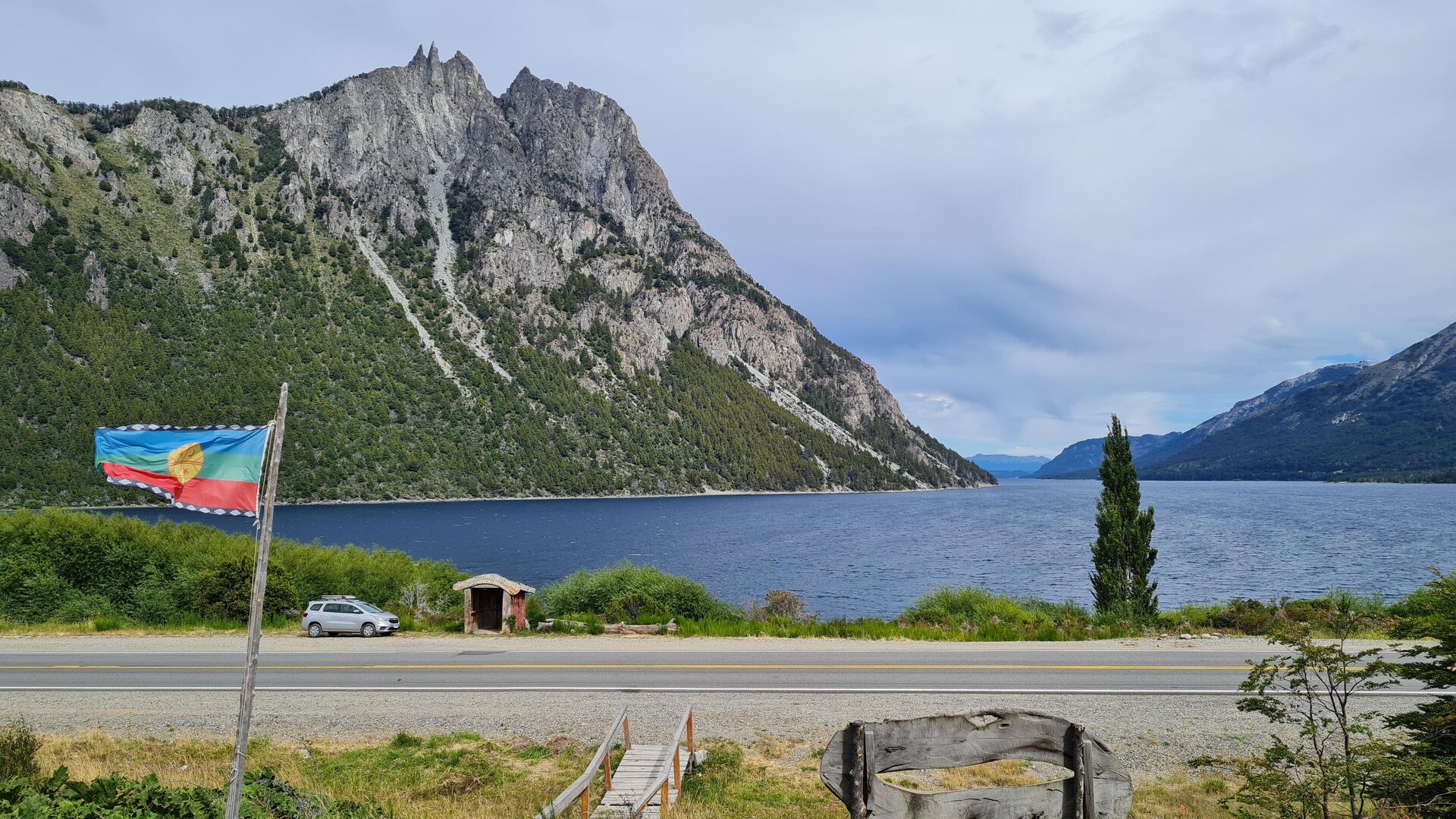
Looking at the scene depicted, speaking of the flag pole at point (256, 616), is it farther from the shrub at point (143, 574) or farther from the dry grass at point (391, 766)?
the shrub at point (143, 574)

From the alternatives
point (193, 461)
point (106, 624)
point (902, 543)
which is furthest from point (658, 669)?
point (902, 543)

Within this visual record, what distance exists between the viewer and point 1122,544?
2575cm

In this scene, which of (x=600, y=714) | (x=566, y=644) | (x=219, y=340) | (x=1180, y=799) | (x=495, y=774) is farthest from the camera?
(x=219, y=340)

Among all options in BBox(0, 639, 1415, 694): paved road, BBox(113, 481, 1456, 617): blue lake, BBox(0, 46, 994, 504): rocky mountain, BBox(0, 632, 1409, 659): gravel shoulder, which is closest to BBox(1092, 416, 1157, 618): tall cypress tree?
BBox(0, 632, 1409, 659): gravel shoulder

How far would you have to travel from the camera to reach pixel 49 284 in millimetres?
139125

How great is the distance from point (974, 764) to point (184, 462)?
6.12m

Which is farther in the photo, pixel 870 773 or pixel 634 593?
pixel 634 593

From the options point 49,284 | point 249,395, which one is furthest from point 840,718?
point 49,284

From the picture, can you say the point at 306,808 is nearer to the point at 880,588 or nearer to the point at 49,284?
the point at 880,588

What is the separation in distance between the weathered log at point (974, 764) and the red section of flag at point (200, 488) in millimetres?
4776

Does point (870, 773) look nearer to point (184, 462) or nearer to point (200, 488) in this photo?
point (200, 488)

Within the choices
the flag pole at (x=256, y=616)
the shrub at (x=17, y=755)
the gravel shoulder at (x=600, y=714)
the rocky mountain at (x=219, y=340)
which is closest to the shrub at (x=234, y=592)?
the gravel shoulder at (x=600, y=714)

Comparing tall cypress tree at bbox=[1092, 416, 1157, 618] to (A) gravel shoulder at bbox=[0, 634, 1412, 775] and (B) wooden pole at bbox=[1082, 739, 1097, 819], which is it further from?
(B) wooden pole at bbox=[1082, 739, 1097, 819]

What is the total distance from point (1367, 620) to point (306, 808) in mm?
23793
